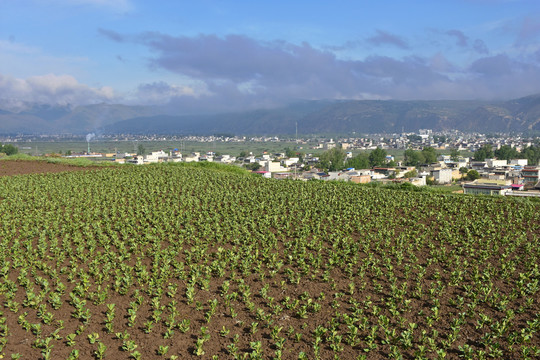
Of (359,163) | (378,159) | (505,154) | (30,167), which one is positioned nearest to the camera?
(30,167)

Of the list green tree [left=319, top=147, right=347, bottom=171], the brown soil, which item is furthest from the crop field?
green tree [left=319, top=147, right=347, bottom=171]

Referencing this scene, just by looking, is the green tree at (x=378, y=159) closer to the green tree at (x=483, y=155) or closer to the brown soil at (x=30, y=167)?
the green tree at (x=483, y=155)

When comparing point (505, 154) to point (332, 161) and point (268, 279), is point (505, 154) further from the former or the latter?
point (268, 279)

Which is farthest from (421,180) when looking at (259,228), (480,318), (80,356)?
(80,356)

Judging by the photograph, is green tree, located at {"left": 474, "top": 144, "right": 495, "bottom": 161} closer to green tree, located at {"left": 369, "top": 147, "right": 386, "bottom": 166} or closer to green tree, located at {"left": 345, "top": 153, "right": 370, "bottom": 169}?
green tree, located at {"left": 369, "top": 147, "right": 386, "bottom": 166}

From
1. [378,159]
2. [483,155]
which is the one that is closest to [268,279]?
[378,159]
